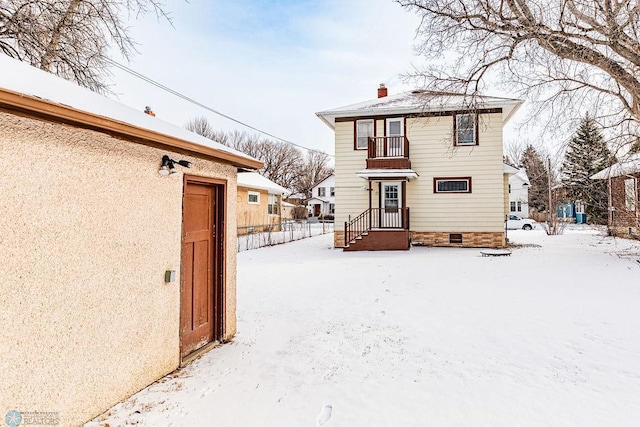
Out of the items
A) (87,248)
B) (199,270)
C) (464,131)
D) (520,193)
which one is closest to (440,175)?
(464,131)

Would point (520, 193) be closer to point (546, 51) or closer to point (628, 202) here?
point (628, 202)

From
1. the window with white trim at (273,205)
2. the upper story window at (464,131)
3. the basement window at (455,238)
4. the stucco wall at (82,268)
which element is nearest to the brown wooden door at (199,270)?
the stucco wall at (82,268)

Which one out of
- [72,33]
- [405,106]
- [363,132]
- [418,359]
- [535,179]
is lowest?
[418,359]

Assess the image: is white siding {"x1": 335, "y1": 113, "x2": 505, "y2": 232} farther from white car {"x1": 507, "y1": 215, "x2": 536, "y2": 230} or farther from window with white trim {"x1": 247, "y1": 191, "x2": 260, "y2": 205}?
white car {"x1": 507, "y1": 215, "x2": 536, "y2": 230}

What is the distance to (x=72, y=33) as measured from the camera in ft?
26.7

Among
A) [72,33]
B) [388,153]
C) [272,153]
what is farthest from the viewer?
[272,153]

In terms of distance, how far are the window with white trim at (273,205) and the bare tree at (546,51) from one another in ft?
49.2

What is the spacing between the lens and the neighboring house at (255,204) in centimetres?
1938

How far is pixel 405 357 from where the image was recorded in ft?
12.8

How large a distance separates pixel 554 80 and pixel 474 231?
5919mm

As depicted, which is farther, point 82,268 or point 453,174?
point 453,174

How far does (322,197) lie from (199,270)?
4700 centimetres

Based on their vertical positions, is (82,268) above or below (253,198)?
below

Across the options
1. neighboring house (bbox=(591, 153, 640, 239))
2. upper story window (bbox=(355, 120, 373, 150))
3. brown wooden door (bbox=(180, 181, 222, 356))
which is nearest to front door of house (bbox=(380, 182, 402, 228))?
upper story window (bbox=(355, 120, 373, 150))
